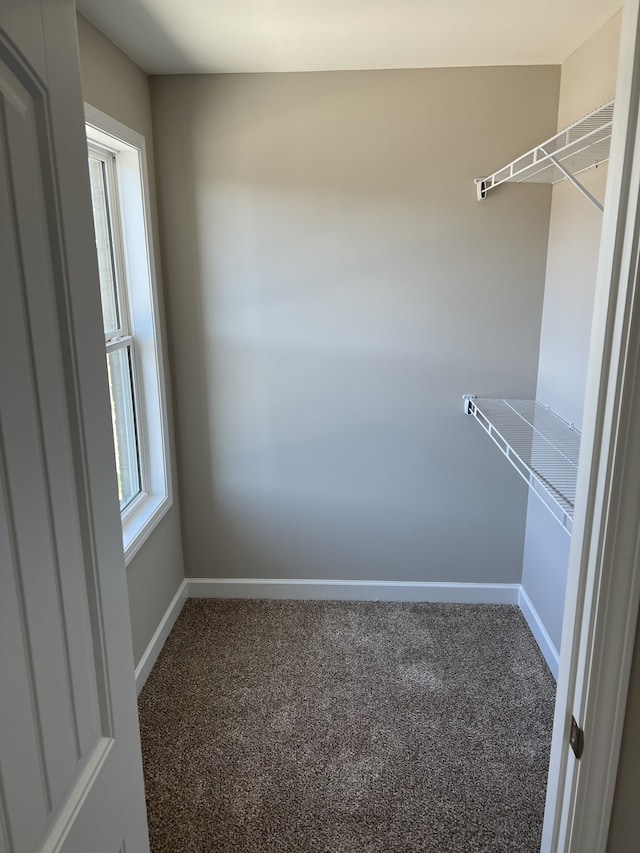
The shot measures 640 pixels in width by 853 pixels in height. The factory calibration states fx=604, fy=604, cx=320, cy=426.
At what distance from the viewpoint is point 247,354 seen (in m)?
2.74

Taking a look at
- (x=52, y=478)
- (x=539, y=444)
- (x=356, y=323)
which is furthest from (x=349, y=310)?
(x=52, y=478)

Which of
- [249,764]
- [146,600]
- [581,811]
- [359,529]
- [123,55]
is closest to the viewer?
[581,811]

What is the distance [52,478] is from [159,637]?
2.09m

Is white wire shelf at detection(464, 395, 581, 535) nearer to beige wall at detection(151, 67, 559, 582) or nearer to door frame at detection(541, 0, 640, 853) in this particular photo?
beige wall at detection(151, 67, 559, 582)

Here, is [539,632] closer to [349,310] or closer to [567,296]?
[567,296]

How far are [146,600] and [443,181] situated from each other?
2126mm

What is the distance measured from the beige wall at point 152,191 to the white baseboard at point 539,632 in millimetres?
1641

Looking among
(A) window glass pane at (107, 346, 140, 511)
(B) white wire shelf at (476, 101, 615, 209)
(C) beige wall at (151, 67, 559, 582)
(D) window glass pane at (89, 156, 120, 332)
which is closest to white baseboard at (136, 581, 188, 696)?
(C) beige wall at (151, 67, 559, 582)

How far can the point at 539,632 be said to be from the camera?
2631mm

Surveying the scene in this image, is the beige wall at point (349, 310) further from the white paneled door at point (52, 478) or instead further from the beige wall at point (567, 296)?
the white paneled door at point (52, 478)

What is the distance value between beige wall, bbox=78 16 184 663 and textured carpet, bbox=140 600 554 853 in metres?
0.20

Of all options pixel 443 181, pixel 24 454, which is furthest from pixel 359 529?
pixel 24 454

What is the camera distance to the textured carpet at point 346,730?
70.4 inches

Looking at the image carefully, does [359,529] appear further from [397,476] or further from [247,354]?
[247,354]
